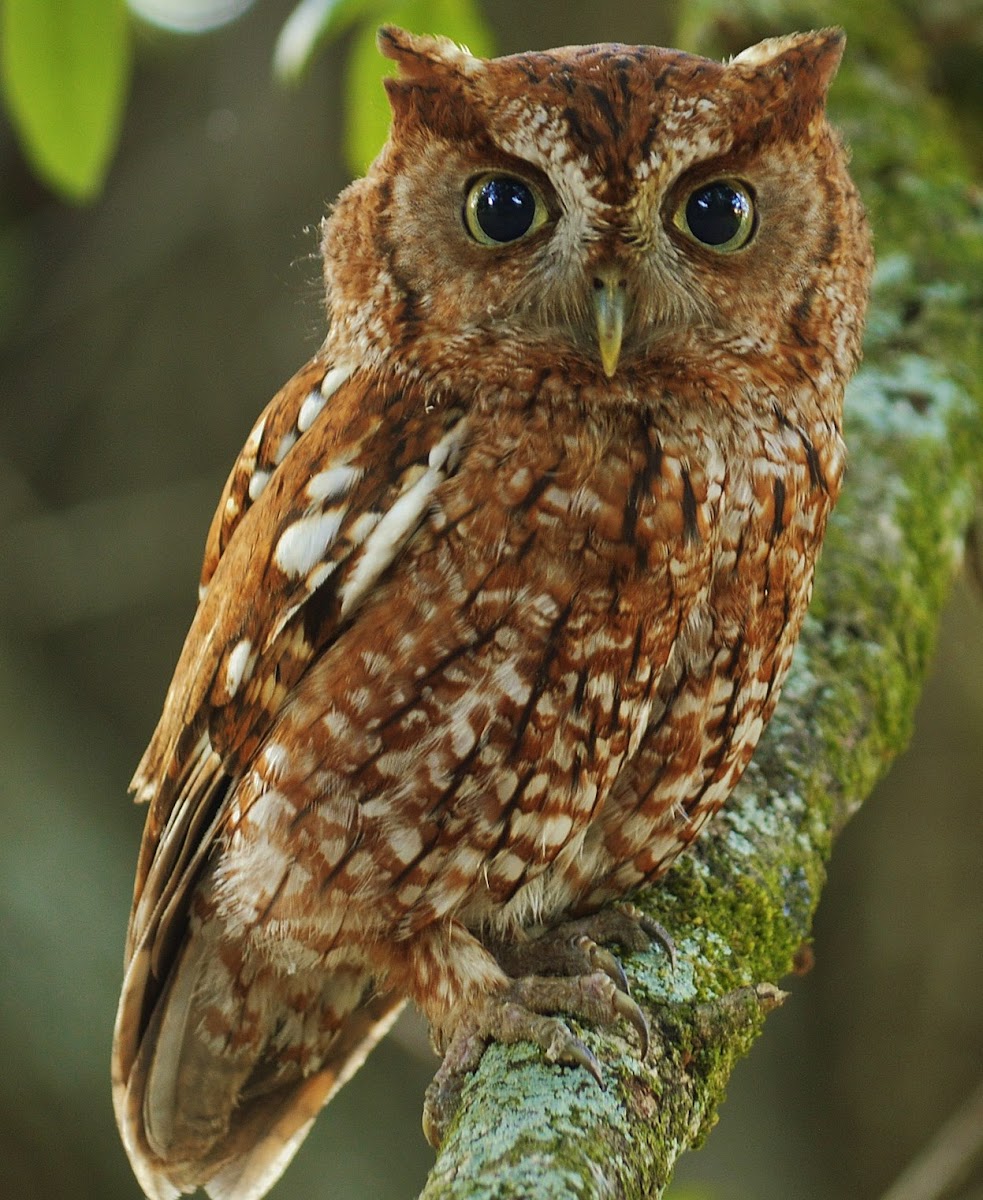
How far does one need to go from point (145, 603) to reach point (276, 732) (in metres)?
3.26

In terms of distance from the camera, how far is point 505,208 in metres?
1.71

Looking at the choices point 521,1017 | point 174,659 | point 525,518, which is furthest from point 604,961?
point 174,659

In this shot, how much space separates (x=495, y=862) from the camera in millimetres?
1793

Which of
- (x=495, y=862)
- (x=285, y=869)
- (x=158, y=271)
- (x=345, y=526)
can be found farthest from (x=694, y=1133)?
(x=158, y=271)

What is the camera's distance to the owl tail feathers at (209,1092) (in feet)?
6.97

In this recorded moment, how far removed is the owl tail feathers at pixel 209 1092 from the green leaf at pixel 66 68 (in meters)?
1.32

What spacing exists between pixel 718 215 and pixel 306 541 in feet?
2.29

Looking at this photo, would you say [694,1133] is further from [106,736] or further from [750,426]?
[106,736]

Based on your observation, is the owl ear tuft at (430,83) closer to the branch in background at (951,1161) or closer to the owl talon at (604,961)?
the owl talon at (604,961)

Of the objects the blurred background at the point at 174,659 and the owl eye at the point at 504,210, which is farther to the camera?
the blurred background at the point at 174,659

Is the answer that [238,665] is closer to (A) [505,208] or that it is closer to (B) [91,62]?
(A) [505,208]

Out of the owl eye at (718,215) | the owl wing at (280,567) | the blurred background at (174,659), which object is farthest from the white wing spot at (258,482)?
the blurred background at (174,659)

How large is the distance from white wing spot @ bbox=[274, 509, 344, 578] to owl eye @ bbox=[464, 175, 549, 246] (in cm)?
42

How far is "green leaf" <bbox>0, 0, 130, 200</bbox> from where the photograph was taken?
2.00 meters
